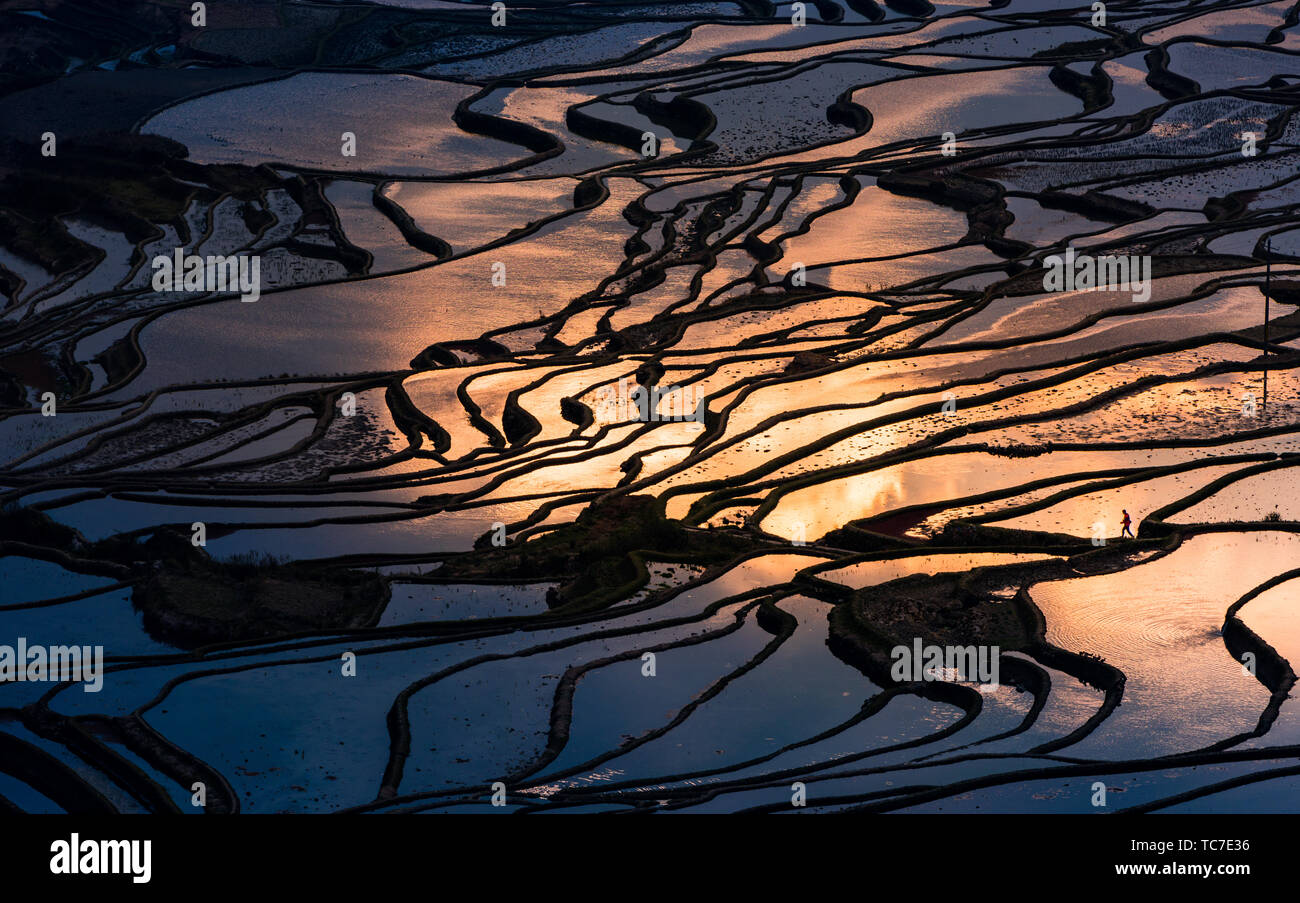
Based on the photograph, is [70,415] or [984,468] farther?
[70,415]

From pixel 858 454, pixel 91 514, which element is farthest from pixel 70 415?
pixel 858 454

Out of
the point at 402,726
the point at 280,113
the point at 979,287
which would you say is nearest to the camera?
the point at 402,726

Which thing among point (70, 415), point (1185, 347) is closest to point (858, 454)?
point (1185, 347)

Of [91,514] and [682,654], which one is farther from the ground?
[91,514]

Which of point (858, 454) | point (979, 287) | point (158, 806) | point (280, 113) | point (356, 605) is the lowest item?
point (158, 806)

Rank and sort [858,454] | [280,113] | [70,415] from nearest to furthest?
[858,454] → [70,415] → [280,113]

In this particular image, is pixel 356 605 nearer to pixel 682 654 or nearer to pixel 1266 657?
pixel 682 654
